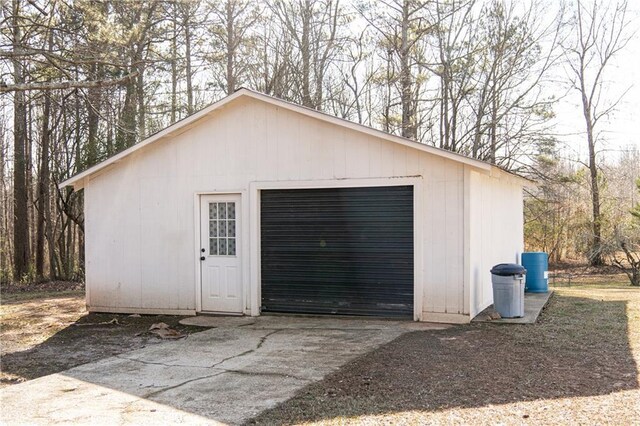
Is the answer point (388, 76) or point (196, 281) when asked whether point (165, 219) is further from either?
point (388, 76)

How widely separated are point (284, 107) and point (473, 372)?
528 cm

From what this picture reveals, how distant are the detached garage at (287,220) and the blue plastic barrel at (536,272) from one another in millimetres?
1195

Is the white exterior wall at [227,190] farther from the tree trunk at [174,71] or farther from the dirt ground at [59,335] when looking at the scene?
the tree trunk at [174,71]

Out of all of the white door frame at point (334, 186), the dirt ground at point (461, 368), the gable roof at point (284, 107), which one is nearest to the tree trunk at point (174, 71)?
the gable roof at point (284, 107)

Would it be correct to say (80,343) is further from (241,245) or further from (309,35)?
(309,35)

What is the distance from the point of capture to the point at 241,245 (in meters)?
9.55

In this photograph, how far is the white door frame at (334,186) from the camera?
8477 millimetres

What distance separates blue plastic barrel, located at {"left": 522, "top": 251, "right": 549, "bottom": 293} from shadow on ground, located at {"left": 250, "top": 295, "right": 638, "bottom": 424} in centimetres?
356

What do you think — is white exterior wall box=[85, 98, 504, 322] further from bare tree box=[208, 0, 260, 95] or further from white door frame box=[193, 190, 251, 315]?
bare tree box=[208, 0, 260, 95]

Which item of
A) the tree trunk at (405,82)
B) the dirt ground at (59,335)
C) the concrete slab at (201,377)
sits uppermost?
the tree trunk at (405,82)

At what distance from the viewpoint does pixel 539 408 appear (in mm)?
4488

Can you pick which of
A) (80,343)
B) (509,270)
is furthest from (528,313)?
(80,343)

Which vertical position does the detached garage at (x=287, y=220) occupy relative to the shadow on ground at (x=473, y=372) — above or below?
above

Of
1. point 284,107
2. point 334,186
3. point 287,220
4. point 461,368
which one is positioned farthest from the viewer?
point 287,220
